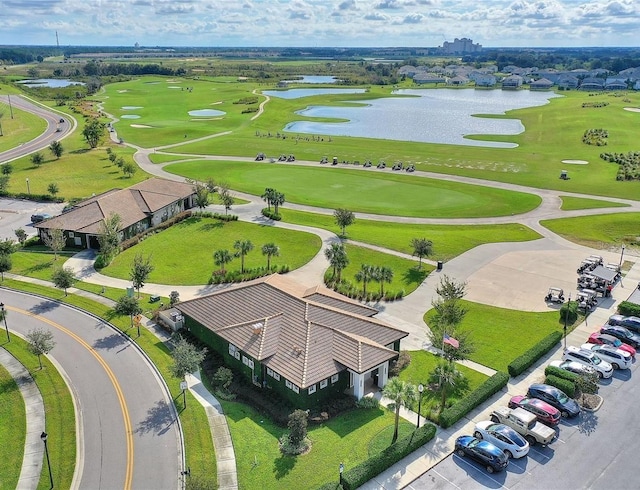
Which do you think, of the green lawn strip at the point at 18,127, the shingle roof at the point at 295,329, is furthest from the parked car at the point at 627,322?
the green lawn strip at the point at 18,127

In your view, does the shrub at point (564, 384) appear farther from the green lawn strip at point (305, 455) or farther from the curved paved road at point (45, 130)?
the curved paved road at point (45, 130)

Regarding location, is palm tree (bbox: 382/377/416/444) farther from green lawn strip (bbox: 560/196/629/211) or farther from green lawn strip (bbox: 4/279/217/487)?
green lawn strip (bbox: 560/196/629/211)

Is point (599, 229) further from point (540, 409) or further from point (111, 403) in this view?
point (111, 403)

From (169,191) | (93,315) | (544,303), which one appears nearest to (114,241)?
(93,315)

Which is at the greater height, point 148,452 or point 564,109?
point 564,109

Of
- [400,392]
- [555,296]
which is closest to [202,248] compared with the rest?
[400,392]

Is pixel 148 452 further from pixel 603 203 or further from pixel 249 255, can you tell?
pixel 603 203
